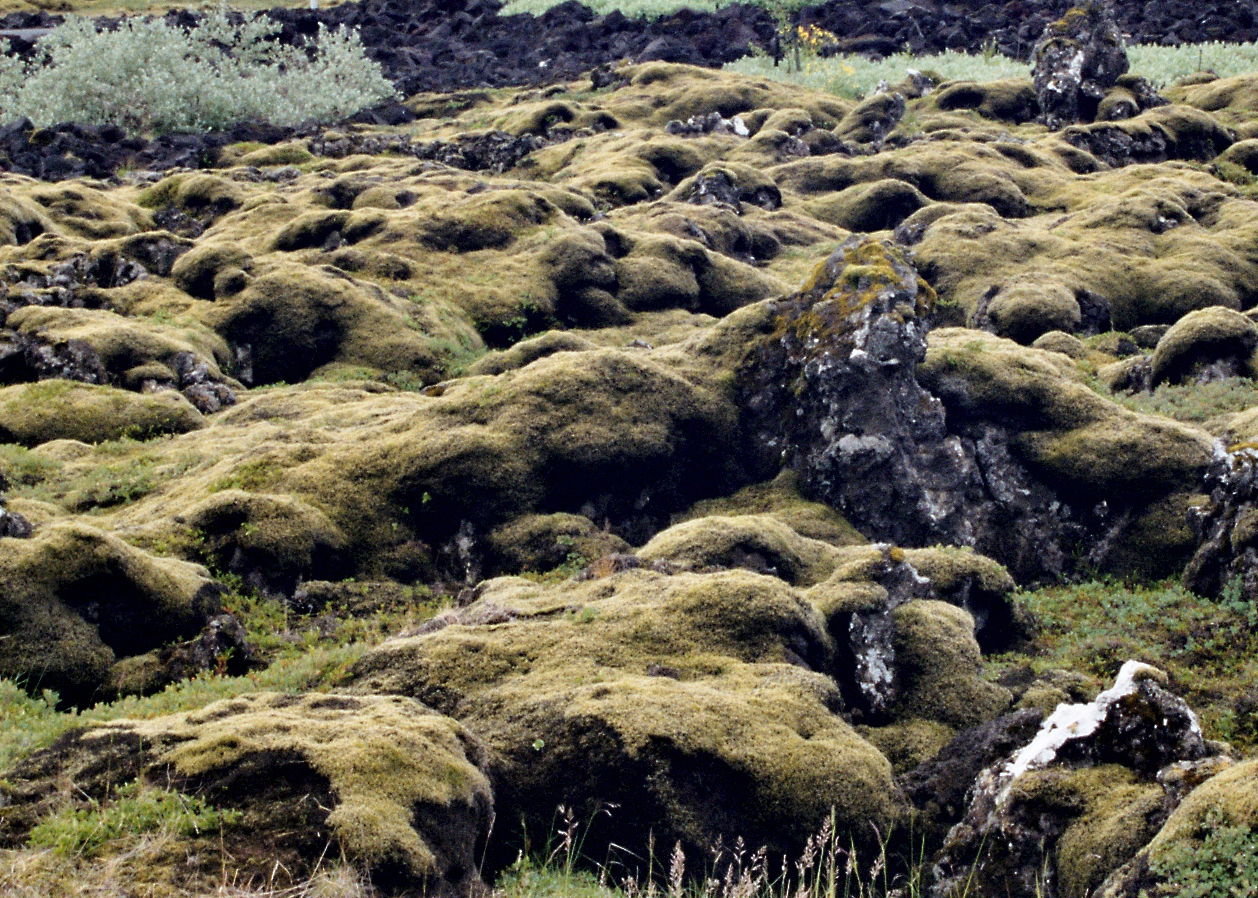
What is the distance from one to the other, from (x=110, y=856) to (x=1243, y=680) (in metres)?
12.1

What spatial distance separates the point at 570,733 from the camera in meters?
10.1

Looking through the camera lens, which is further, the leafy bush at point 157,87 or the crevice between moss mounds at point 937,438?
the leafy bush at point 157,87

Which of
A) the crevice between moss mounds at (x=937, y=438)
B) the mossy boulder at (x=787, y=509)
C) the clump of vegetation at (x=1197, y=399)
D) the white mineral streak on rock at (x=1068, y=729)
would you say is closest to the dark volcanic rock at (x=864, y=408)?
the crevice between moss mounds at (x=937, y=438)

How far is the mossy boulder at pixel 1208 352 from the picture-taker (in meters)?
23.0

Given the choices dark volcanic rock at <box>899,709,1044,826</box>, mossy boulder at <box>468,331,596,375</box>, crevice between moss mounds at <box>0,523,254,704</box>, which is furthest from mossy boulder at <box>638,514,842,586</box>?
mossy boulder at <box>468,331,596,375</box>

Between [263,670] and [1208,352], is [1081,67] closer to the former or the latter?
[1208,352]

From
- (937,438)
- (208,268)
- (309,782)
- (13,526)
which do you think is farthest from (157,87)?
(309,782)

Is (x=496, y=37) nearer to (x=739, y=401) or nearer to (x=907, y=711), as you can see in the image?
(x=739, y=401)

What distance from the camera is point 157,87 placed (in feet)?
178

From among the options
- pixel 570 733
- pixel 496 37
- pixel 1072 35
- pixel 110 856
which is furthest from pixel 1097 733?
Answer: pixel 496 37

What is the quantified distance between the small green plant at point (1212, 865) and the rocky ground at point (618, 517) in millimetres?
40

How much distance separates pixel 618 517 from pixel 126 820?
1139cm

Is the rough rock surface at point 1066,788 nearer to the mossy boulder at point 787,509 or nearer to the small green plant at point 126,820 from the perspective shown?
the small green plant at point 126,820

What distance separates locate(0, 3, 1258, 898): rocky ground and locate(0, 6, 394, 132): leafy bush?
16169 millimetres
